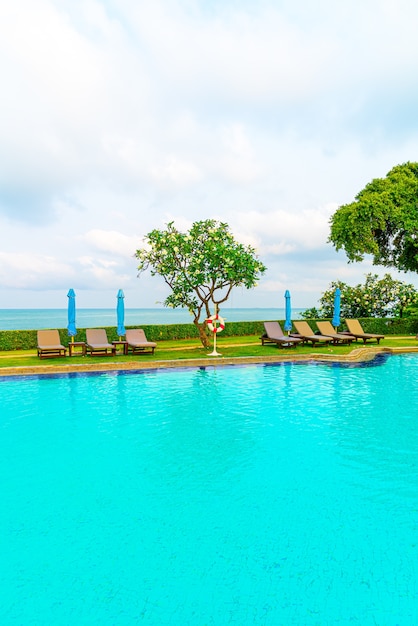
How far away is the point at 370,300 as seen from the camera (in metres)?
31.5

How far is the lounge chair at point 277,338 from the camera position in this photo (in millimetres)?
21077

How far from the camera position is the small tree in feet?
60.8

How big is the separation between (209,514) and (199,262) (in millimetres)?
13786

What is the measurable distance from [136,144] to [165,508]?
51.9 feet

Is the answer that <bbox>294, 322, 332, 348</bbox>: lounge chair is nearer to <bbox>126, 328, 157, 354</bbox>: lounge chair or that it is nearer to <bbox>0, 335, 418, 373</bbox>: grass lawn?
<bbox>0, 335, 418, 373</bbox>: grass lawn

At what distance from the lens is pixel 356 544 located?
493 centimetres

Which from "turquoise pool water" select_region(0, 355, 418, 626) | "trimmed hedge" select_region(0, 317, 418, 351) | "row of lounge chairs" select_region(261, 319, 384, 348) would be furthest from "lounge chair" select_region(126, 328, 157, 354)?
"turquoise pool water" select_region(0, 355, 418, 626)

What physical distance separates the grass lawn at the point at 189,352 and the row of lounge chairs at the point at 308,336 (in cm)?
39

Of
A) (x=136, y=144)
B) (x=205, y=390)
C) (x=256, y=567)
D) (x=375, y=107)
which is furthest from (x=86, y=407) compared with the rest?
(x=375, y=107)

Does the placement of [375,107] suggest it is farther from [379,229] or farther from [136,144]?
[379,229]

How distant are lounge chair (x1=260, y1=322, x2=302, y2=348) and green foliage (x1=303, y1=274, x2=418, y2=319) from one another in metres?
9.86

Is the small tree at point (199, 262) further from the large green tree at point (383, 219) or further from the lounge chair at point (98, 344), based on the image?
the large green tree at point (383, 219)

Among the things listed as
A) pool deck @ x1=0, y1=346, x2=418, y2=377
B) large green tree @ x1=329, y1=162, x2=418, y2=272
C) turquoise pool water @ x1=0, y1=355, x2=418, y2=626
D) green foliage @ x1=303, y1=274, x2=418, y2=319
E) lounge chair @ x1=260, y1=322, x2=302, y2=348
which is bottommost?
turquoise pool water @ x1=0, y1=355, x2=418, y2=626

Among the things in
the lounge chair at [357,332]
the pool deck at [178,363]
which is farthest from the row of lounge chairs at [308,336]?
the pool deck at [178,363]
